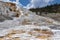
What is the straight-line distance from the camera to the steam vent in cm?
217

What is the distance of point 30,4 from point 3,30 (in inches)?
25.9

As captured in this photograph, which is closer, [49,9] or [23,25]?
[23,25]

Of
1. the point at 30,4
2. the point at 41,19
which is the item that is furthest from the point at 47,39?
the point at 30,4

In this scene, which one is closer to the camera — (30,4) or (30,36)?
(30,36)

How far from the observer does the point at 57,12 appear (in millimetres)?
2652

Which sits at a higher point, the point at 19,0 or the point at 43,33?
the point at 19,0

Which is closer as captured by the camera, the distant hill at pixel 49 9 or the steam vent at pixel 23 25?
the steam vent at pixel 23 25

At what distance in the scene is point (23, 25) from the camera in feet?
8.08

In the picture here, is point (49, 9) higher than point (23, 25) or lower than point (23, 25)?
higher

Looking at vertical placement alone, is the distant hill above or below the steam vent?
above

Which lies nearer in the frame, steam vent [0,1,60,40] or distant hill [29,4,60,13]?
steam vent [0,1,60,40]

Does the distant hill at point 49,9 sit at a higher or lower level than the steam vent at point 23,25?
higher

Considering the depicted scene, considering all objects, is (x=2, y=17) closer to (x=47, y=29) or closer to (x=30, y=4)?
(x=30, y=4)

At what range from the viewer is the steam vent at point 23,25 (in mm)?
2170
